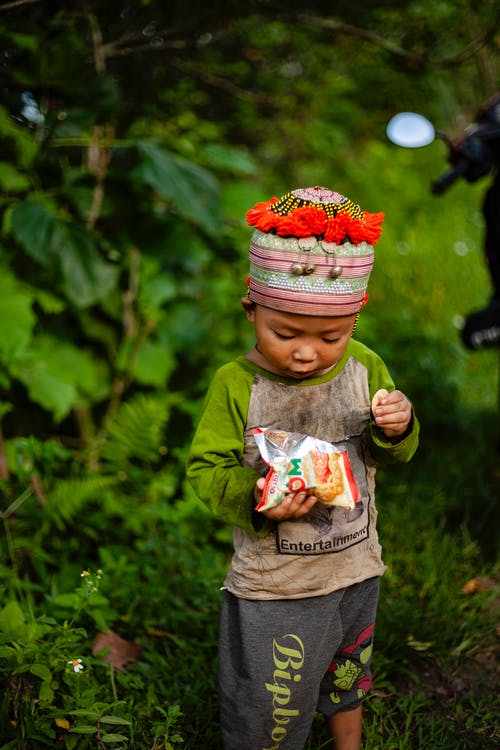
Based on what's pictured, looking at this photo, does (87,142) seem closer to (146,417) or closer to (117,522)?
(146,417)

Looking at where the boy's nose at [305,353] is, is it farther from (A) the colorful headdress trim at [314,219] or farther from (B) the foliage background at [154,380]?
(B) the foliage background at [154,380]

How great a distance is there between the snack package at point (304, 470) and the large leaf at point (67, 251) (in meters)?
1.79

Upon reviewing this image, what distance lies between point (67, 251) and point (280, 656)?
6.58ft

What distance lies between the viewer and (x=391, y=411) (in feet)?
5.93

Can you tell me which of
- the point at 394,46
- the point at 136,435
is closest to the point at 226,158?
the point at 394,46

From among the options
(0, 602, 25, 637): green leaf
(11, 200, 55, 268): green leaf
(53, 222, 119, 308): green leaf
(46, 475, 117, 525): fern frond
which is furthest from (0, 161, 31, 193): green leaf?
(0, 602, 25, 637): green leaf

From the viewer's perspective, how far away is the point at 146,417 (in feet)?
11.6

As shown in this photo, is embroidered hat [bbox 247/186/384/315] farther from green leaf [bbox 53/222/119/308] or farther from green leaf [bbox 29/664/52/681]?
green leaf [bbox 53/222/119/308]

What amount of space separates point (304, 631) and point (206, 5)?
288 centimetres

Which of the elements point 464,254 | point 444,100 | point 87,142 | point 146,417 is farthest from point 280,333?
point 444,100

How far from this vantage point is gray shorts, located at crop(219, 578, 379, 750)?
194 cm

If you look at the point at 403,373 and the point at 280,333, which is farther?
the point at 403,373

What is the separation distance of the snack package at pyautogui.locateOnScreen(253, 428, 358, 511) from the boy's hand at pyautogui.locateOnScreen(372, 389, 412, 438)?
0.12 m

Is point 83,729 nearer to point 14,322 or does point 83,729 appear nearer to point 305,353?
point 305,353
